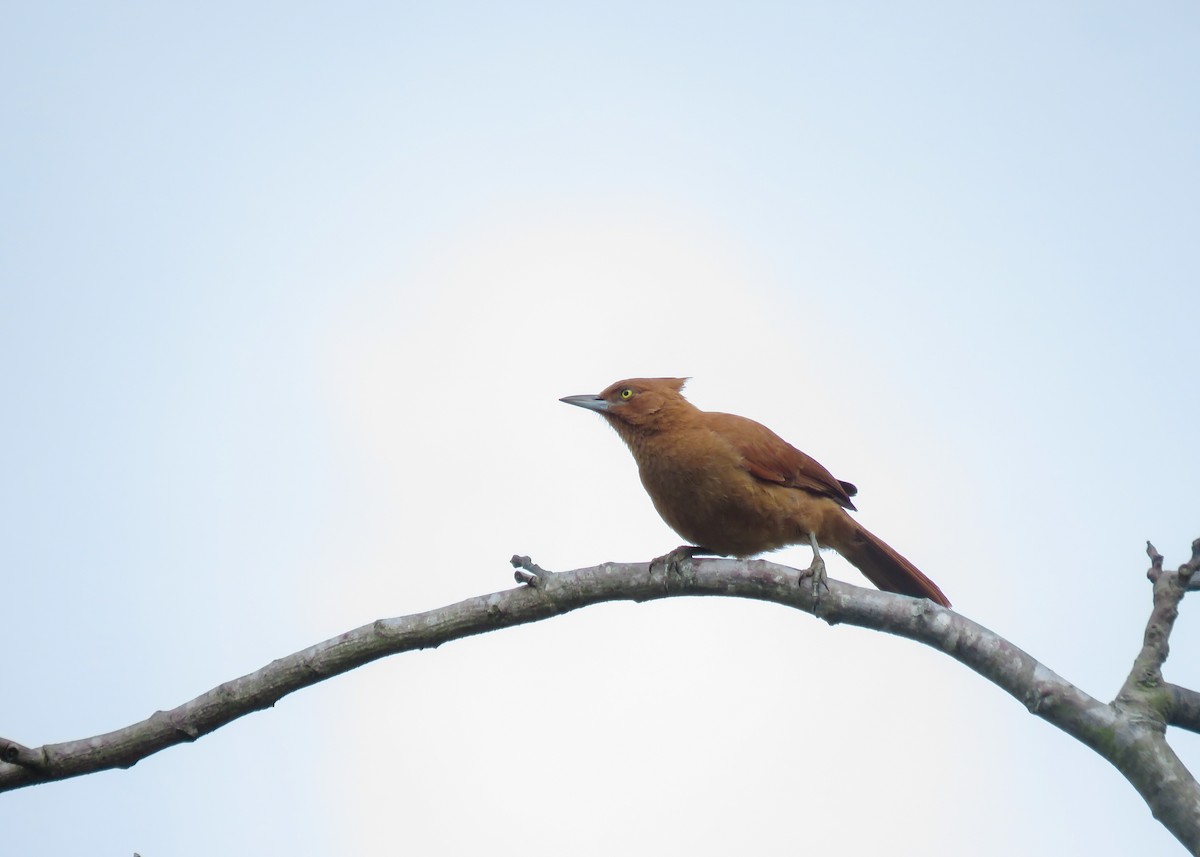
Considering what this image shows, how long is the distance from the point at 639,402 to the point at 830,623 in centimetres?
256

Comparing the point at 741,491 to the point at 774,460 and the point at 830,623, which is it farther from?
the point at 830,623

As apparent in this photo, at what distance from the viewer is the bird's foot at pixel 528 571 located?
384 cm

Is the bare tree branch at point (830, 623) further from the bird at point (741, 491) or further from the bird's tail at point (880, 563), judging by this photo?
the bird's tail at point (880, 563)

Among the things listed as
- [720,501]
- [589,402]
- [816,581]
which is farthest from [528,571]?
[589,402]

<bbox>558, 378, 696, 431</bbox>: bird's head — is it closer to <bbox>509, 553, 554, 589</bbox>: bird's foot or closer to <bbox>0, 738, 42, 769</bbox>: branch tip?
<bbox>509, 553, 554, 589</bbox>: bird's foot

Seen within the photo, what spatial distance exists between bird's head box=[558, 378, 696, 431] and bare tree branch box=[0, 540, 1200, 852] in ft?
7.41

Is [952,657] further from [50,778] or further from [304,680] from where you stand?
[50,778]

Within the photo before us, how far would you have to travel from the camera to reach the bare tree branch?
3381 millimetres

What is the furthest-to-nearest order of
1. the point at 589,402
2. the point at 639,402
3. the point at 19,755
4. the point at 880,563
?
the point at 589,402 < the point at 639,402 < the point at 880,563 < the point at 19,755

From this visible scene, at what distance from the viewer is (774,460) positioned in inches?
227

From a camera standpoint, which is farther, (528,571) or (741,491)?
(741,491)

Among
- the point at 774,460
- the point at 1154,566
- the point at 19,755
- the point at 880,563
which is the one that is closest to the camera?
the point at 19,755

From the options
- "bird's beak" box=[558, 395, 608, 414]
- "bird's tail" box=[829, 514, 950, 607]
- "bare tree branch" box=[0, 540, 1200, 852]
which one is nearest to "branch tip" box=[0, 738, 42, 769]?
"bare tree branch" box=[0, 540, 1200, 852]

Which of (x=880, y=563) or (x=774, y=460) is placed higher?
(x=774, y=460)
